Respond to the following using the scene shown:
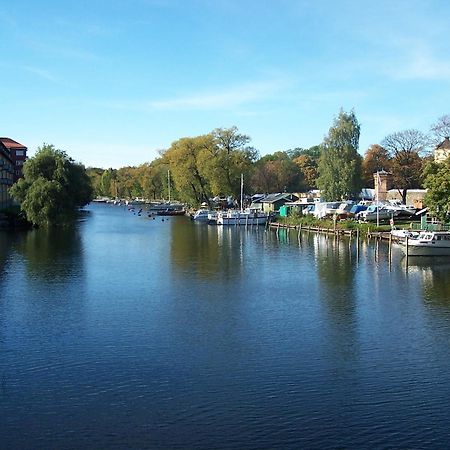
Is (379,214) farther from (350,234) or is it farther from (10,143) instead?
(10,143)

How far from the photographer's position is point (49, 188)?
53.4 metres

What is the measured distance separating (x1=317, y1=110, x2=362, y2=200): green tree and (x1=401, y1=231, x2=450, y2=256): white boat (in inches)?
1095

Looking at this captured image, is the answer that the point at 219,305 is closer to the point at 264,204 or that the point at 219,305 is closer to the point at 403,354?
the point at 403,354

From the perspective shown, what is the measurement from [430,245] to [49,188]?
33.5 m

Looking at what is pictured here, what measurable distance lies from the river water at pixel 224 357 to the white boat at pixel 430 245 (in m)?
3.99

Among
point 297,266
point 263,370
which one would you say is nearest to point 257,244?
point 297,266

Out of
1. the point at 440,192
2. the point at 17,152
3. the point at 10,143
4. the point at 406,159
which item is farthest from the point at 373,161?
the point at 10,143

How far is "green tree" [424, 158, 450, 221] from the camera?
39875 millimetres

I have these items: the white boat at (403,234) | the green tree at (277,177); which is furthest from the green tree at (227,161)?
the white boat at (403,234)

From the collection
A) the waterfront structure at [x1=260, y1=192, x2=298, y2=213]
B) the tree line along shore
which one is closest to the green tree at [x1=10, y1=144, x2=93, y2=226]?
the tree line along shore

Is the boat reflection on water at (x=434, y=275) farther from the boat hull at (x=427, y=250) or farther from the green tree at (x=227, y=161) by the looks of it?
the green tree at (x=227, y=161)

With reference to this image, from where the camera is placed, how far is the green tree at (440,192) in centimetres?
3988

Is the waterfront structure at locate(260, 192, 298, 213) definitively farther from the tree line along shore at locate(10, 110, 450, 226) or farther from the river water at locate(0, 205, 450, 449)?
the river water at locate(0, 205, 450, 449)

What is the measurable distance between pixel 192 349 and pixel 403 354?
618 cm
